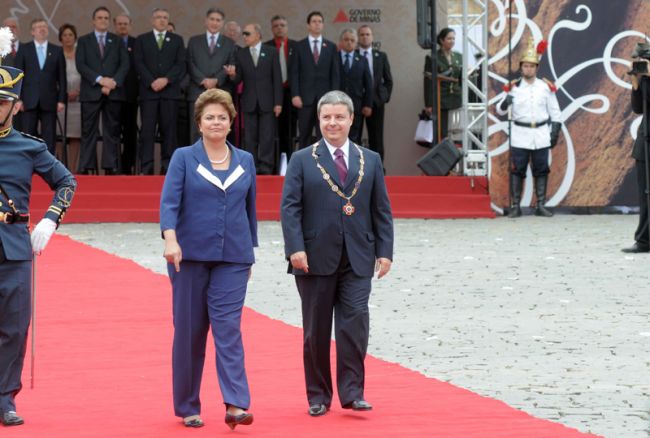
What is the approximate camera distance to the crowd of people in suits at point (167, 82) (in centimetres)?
1928

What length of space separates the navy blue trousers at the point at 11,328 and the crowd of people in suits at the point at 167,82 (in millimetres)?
12007

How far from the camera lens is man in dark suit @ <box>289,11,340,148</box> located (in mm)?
19781

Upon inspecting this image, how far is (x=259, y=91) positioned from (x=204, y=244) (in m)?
12.7

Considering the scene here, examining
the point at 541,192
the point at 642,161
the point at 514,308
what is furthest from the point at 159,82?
the point at 514,308

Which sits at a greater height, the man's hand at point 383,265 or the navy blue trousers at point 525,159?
the man's hand at point 383,265

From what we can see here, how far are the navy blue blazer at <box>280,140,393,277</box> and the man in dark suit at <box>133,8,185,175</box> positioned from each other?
11.8 m

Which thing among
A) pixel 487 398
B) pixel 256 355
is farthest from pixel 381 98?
pixel 487 398

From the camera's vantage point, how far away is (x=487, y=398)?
7.80 metres

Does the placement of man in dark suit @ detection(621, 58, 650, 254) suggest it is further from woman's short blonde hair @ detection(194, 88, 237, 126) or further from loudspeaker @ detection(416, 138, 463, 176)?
woman's short blonde hair @ detection(194, 88, 237, 126)

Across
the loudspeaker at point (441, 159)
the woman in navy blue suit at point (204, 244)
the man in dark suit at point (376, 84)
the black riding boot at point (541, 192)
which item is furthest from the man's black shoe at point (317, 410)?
the black riding boot at point (541, 192)

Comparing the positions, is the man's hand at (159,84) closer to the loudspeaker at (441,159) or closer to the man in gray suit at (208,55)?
the man in gray suit at (208,55)

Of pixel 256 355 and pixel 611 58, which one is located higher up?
pixel 611 58

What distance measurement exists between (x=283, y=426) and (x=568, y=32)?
14.7 metres

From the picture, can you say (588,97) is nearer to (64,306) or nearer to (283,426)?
(64,306)
